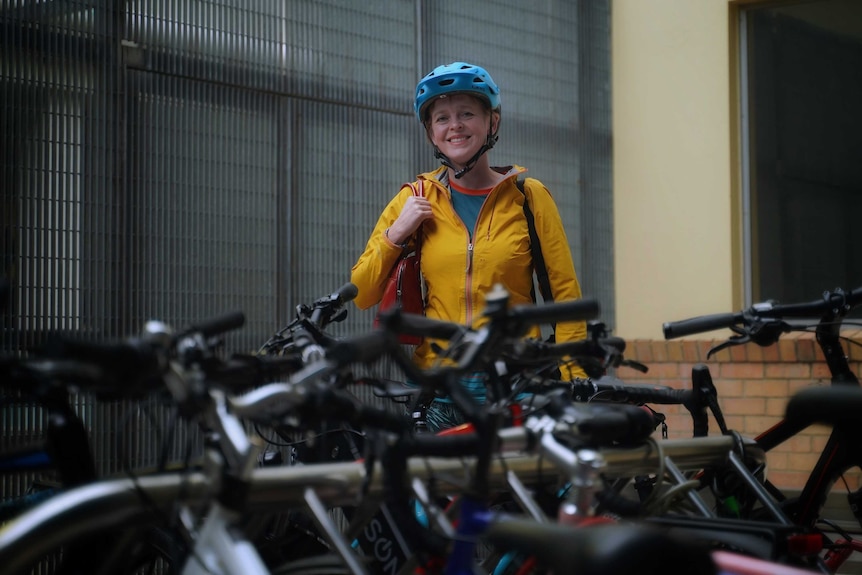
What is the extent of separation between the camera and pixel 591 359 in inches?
117

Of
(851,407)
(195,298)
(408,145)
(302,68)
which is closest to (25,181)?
(195,298)

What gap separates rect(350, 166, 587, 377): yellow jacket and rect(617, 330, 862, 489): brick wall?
261cm

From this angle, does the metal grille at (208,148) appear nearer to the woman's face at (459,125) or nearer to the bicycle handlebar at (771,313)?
the woman's face at (459,125)

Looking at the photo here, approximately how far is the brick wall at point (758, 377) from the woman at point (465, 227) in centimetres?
264

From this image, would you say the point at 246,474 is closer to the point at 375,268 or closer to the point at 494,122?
the point at 375,268

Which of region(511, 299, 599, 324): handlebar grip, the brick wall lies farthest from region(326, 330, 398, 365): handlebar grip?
the brick wall

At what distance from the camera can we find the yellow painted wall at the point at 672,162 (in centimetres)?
723

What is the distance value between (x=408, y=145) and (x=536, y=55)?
4.09 ft

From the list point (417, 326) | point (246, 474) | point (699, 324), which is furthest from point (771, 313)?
point (246, 474)

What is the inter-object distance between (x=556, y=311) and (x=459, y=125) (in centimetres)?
189

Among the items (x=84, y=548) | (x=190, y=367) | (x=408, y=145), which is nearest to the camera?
(x=190, y=367)

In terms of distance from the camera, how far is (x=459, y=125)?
4223 millimetres

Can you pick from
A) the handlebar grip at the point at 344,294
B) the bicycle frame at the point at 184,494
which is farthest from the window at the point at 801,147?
the bicycle frame at the point at 184,494

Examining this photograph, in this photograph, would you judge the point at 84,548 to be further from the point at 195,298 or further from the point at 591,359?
the point at 195,298
